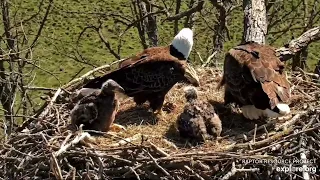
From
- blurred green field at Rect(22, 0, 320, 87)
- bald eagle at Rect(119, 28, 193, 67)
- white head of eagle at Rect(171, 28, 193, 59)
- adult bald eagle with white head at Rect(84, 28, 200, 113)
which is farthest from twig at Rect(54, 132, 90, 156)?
blurred green field at Rect(22, 0, 320, 87)

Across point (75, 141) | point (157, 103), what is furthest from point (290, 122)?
point (75, 141)

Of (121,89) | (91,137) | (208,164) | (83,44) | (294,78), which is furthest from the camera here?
(83,44)

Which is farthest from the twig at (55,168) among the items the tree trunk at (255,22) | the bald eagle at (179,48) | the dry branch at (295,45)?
the dry branch at (295,45)

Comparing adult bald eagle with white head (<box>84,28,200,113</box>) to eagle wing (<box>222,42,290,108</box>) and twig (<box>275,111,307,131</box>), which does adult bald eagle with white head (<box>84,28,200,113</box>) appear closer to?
eagle wing (<box>222,42,290,108</box>)

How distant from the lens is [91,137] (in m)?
5.36

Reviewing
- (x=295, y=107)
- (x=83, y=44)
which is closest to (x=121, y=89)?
(x=295, y=107)

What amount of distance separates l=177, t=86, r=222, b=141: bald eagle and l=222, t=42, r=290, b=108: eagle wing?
0.40 m

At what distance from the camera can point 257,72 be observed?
5.58 meters

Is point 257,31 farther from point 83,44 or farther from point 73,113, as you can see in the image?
point 83,44

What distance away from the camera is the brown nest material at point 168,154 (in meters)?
4.78

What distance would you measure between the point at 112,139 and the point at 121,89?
0.51m

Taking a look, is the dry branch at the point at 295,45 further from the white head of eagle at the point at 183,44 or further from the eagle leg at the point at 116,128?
the eagle leg at the point at 116,128

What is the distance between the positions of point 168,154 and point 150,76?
128cm

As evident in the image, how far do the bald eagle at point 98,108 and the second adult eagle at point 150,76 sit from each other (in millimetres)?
236
